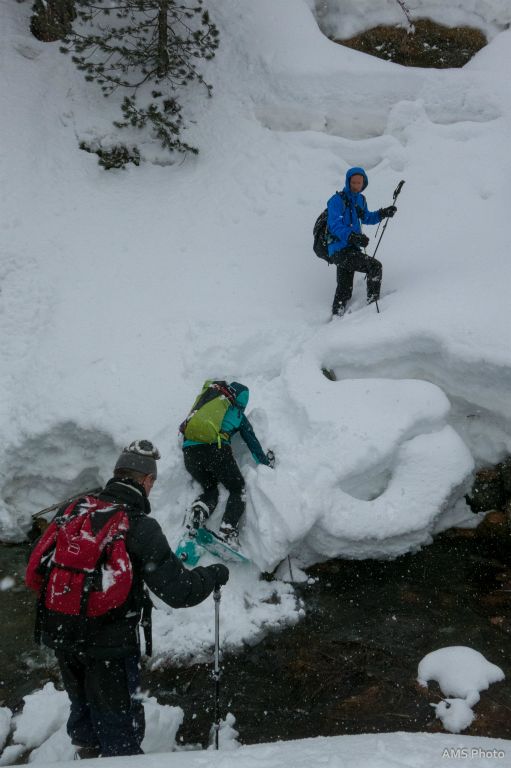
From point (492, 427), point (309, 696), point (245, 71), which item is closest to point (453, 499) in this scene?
point (492, 427)

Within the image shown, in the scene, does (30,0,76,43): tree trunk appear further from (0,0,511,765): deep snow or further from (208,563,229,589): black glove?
(208,563,229,589): black glove

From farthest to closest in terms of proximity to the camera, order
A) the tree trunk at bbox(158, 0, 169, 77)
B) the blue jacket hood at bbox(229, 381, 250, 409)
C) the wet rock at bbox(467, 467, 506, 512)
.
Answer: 1. the tree trunk at bbox(158, 0, 169, 77)
2. the wet rock at bbox(467, 467, 506, 512)
3. the blue jacket hood at bbox(229, 381, 250, 409)

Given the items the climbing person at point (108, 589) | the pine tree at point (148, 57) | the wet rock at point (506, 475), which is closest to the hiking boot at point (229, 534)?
the climbing person at point (108, 589)

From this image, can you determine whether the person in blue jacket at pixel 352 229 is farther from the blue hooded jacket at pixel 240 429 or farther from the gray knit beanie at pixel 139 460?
the gray knit beanie at pixel 139 460

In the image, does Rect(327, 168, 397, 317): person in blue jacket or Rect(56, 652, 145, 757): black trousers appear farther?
Rect(327, 168, 397, 317): person in blue jacket

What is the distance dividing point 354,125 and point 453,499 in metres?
8.07

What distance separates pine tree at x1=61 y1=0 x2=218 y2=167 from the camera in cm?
1016

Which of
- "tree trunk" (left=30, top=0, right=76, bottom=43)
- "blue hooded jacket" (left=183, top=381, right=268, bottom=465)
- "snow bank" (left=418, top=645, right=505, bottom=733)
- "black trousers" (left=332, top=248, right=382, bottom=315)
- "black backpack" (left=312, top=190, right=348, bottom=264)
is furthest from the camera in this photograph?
"tree trunk" (left=30, top=0, right=76, bottom=43)

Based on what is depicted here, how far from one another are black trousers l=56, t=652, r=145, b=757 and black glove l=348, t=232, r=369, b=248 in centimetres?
609

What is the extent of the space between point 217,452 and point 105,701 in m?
3.02

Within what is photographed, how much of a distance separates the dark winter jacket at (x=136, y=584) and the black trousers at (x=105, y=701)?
6.7 inches

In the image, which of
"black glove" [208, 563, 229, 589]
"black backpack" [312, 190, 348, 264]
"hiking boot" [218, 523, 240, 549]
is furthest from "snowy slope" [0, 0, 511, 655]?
"black glove" [208, 563, 229, 589]

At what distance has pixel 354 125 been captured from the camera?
10.7m

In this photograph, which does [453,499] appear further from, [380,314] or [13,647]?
[13,647]
